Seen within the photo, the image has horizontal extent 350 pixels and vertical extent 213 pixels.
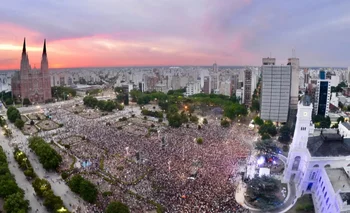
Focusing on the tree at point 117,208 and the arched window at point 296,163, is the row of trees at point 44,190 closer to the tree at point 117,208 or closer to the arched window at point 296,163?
the tree at point 117,208

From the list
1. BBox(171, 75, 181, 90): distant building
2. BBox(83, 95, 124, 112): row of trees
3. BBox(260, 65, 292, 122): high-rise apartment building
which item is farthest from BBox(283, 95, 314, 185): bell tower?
BBox(171, 75, 181, 90): distant building

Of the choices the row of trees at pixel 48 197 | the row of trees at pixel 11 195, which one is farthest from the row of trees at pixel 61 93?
the row of trees at pixel 48 197

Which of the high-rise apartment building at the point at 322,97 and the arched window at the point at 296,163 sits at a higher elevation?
the high-rise apartment building at the point at 322,97

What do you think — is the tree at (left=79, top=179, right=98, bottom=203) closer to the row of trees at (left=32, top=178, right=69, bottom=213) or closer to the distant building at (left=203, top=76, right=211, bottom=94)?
the row of trees at (left=32, top=178, right=69, bottom=213)

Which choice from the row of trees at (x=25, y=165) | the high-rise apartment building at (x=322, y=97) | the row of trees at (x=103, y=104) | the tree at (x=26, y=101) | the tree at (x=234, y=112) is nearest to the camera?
the row of trees at (x=25, y=165)

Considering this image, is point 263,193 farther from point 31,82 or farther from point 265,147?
point 31,82

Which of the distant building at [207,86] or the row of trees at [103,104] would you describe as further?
the distant building at [207,86]

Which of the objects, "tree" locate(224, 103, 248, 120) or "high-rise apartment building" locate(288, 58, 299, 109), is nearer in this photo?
"high-rise apartment building" locate(288, 58, 299, 109)

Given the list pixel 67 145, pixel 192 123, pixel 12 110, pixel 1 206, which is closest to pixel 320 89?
pixel 192 123
